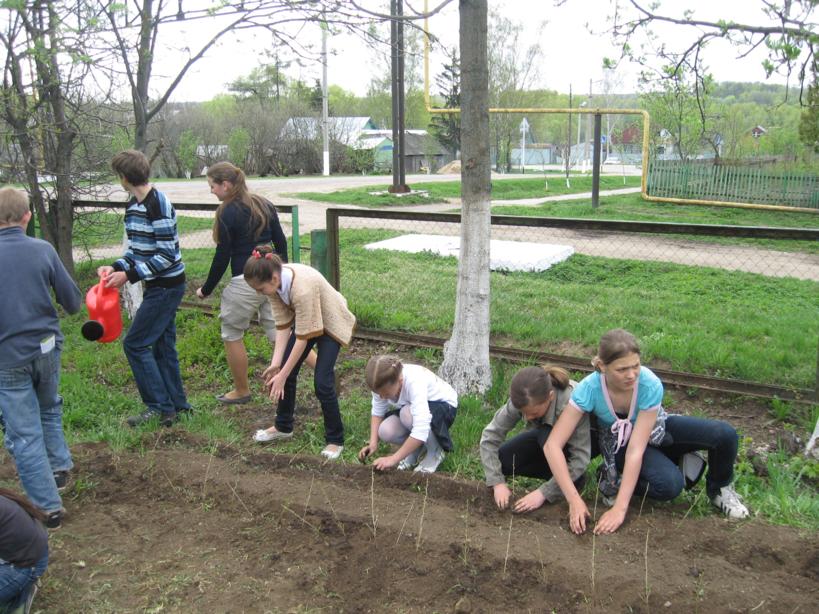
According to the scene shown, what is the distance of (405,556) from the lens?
10.1 ft

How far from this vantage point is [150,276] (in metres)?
4.50

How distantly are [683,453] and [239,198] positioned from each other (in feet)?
10.4

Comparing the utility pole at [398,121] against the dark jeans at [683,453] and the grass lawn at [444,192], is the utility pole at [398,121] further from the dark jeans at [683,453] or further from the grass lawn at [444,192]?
the dark jeans at [683,453]

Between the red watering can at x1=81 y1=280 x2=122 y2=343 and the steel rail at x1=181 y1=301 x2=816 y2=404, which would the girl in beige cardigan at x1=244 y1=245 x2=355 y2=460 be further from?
the steel rail at x1=181 y1=301 x2=816 y2=404

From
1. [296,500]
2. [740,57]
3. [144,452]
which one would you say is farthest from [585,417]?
[144,452]

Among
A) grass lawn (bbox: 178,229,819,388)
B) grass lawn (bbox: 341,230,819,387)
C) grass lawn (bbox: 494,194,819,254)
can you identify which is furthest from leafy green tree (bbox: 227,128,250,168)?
grass lawn (bbox: 341,230,819,387)

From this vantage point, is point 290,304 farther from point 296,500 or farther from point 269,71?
point 269,71

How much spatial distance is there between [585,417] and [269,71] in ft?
17.7

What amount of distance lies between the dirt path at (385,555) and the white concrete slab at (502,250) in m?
5.01

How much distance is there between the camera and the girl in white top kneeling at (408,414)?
3.79 m

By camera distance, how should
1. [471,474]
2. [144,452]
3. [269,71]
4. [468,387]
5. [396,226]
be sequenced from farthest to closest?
1. [396,226]
2. [269,71]
3. [468,387]
4. [144,452]
5. [471,474]

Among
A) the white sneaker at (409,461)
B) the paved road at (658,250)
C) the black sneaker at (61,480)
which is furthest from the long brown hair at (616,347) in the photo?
the paved road at (658,250)

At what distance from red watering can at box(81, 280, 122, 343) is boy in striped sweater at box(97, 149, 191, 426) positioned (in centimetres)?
6

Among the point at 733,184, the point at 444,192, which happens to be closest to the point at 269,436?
the point at 733,184
